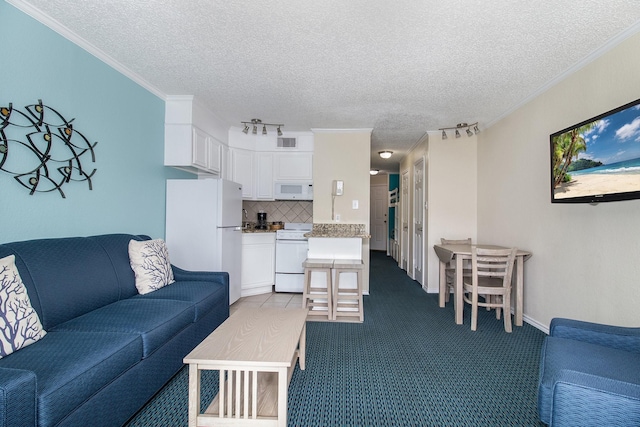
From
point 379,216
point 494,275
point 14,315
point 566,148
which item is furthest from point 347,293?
point 379,216

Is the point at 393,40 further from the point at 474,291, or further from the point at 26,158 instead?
the point at 26,158

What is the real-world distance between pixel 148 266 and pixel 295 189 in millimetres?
2554

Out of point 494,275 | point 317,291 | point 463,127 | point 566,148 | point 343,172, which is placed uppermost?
point 463,127

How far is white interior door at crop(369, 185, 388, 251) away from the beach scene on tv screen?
6.92 metres

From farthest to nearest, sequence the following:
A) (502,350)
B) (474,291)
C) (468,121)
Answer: (468,121) < (474,291) < (502,350)

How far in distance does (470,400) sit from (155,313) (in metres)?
2.02

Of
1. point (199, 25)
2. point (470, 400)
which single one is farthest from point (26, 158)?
point (470, 400)

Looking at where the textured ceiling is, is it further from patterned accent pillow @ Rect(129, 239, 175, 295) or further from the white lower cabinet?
the white lower cabinet

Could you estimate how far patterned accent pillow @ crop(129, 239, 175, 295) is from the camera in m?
2.40

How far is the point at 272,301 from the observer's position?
392cm

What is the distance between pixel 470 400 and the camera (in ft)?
5.97

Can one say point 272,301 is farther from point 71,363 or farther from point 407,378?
point 71,363

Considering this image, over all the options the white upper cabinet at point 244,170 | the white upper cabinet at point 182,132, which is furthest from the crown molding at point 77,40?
the white upper cabinet at point 244,170

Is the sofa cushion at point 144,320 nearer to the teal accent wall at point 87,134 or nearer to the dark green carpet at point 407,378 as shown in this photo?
the dark green carpet at point 407,378
